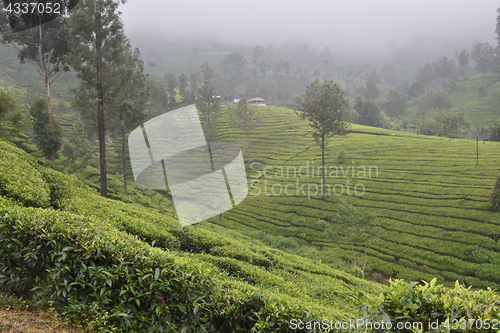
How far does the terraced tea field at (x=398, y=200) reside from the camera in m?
15.1

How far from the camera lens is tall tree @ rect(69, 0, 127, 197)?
11.9m

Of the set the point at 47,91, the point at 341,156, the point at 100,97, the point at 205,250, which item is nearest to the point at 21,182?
the point at 205,250

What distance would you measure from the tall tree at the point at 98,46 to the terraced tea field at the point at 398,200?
1400 centimetres

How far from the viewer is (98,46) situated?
12.4 meters

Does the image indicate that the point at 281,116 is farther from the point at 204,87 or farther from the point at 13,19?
the point at 13,19

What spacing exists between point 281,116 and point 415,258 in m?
43.4

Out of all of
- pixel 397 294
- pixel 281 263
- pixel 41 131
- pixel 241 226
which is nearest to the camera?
pixel 397 294

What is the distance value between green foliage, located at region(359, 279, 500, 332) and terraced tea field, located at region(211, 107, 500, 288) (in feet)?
48.0

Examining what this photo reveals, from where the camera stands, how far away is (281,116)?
55.9 metres

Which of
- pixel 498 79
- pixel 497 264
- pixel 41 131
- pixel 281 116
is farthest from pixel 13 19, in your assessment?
pixel 498 79

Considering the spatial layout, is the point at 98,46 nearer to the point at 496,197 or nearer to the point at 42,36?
the point at 42,36

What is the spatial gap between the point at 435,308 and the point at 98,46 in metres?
15.0

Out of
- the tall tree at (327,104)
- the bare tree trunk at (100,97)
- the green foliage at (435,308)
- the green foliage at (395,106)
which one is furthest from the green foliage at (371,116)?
the green foliage at (435,308)

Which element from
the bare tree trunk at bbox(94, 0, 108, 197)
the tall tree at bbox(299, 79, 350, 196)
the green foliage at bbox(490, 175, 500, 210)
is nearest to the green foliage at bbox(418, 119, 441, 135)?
the tall tree at bbox(299, 79, 350, 196)
